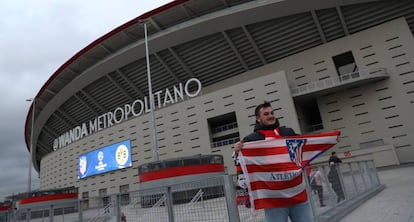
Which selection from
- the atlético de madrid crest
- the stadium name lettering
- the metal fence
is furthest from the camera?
the stadium name lettering

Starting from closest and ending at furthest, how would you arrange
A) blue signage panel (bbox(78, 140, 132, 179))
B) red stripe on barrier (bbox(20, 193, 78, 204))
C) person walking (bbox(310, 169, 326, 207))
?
person walking (bbox(310, 169, 326, 207)) < red stripe on barrier (bbox(20, 193, 78, 204)) < blue signage panel (bbox(78, 140, 132, 179))

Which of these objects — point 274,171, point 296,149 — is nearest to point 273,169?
point 274,171

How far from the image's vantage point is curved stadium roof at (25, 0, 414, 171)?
24.4 metres

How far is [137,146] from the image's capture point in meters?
31.9

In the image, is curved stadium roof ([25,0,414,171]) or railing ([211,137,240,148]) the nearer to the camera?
curved stadium roof ([25,0,414,171])

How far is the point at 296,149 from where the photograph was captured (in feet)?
8.84

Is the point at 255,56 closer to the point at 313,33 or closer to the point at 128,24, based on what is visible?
the point at 313,33

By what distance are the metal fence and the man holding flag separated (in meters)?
1.35

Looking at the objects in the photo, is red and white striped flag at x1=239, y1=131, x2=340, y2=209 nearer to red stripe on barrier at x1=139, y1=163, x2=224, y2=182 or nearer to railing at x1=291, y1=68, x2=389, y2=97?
red stripe on barrier at x1=139, y1=163, x2=224, y2=182

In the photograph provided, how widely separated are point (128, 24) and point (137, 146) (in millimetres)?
14161

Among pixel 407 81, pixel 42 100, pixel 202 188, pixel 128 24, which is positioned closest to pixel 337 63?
pixel 407 81

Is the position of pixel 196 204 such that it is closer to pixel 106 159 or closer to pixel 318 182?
pixel 318 182

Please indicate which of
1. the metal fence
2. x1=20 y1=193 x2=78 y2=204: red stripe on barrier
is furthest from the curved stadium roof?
the metal fence

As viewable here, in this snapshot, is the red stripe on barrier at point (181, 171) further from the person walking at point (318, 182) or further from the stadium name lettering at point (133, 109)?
the person walking at point (318, 182)
